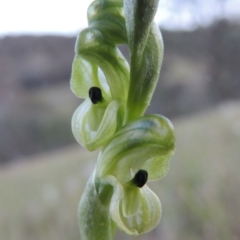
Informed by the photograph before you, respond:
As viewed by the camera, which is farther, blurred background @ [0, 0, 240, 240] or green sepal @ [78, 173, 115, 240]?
blurred background @ [0, 0, 240, 240]

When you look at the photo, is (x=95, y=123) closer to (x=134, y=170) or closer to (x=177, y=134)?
(x=134, y=170)

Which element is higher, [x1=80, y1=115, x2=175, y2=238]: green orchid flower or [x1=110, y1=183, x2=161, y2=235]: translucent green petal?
[x1=80, y1=115, x2=175, y2=238]: green orchid flower

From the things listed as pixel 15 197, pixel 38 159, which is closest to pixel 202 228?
pixel 15 197

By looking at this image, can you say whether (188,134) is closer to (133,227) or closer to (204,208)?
(204,208)

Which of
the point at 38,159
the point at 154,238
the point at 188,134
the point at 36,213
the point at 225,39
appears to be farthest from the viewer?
the point at 225,39

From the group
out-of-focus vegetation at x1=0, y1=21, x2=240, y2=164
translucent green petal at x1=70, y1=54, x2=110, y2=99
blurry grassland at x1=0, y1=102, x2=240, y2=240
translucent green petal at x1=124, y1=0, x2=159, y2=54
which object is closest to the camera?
translucent green petal at x1=124, y1=0, x2=159, y2=54

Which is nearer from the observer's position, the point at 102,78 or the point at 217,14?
the point at 102,78

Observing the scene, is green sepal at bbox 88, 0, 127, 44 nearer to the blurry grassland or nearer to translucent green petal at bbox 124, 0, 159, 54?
translucent green petal at bbox 124, 0, 159, 54

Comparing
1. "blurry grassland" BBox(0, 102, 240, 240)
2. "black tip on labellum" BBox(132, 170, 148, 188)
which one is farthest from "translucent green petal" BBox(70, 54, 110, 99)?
"blurry grassland" BBox(0, 102, 240, 240)
